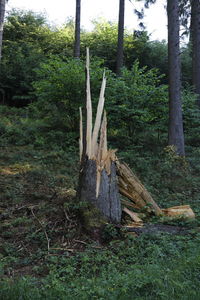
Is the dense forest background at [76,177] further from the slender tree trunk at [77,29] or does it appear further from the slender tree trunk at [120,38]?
the slender tree trunk at [77,29]

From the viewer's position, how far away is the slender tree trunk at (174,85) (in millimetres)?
10617

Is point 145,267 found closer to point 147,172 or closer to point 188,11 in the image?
point 147,172

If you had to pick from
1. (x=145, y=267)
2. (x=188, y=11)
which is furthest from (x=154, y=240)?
(x=188, y=11)

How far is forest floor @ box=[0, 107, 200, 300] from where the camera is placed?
9.45 feet

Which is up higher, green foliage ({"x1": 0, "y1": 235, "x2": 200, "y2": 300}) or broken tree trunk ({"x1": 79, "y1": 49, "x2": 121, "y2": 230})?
broken tree trunk ({"x1": 79, "y1": 49, "x2": 121, "y2": 230})

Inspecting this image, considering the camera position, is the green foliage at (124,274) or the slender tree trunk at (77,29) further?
the slender tree trunk at (77,29)

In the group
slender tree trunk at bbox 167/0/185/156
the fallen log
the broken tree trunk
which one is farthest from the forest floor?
slender tree trunk at bbox 167/0/185/156

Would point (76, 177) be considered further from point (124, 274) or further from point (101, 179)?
point (124, 274)

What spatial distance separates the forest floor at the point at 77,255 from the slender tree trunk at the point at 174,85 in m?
3.74

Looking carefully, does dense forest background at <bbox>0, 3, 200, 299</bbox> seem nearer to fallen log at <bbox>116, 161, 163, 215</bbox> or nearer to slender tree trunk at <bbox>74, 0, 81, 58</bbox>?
fallen log at <bbox>116, 161, 163, 215</bbox>

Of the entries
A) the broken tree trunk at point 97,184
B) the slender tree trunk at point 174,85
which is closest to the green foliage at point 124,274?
the broken tree trunk at point 97,184

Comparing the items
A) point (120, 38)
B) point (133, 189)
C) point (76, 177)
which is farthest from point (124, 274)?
point (120, 38)

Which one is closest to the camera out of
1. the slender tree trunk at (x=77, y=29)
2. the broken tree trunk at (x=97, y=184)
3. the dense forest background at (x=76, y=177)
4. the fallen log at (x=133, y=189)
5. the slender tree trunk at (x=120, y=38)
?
the dense forest background at (x=76, y=177)

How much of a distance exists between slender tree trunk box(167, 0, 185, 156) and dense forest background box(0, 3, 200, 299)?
506mm
